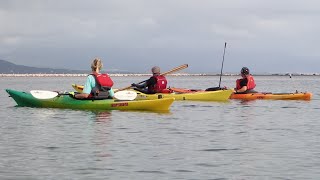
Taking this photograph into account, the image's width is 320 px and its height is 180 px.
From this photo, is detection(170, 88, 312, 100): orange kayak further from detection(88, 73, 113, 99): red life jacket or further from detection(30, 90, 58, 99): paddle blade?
detection(88, 73, 113, 99): red life jacket

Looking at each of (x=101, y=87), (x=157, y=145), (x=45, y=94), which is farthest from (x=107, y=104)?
(x=157, y=145)

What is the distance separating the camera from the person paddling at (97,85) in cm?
2314

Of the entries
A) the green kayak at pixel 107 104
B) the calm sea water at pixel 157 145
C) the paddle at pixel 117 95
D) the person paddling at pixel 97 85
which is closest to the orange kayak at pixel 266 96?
the calm sea water at pixel 157 145

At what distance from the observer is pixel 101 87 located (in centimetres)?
2370

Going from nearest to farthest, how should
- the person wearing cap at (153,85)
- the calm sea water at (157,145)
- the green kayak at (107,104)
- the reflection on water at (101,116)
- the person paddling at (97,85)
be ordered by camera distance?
the calm sea water at (157,145)
the reflection on water at (101,116)
the person paddling at (97,85)
the green kayak at (107,104)
the person wearing cap at (153,85)

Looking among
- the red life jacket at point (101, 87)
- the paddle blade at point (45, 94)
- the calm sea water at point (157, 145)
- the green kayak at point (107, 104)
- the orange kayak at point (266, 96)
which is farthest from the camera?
the orange kayak at point (266, 96)

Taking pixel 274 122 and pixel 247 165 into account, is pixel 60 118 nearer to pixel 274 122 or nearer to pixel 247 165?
pixel 274 122

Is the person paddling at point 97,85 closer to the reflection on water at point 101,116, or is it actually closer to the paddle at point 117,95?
the paddle at point 117,95

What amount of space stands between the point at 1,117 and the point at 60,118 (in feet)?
8.65

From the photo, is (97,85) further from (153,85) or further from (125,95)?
(153,85)

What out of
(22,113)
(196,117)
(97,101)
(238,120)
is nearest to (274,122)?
(238,120)

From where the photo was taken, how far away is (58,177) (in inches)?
438

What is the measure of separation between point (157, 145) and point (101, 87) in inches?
339

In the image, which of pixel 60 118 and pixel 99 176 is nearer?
pixel 99 176
